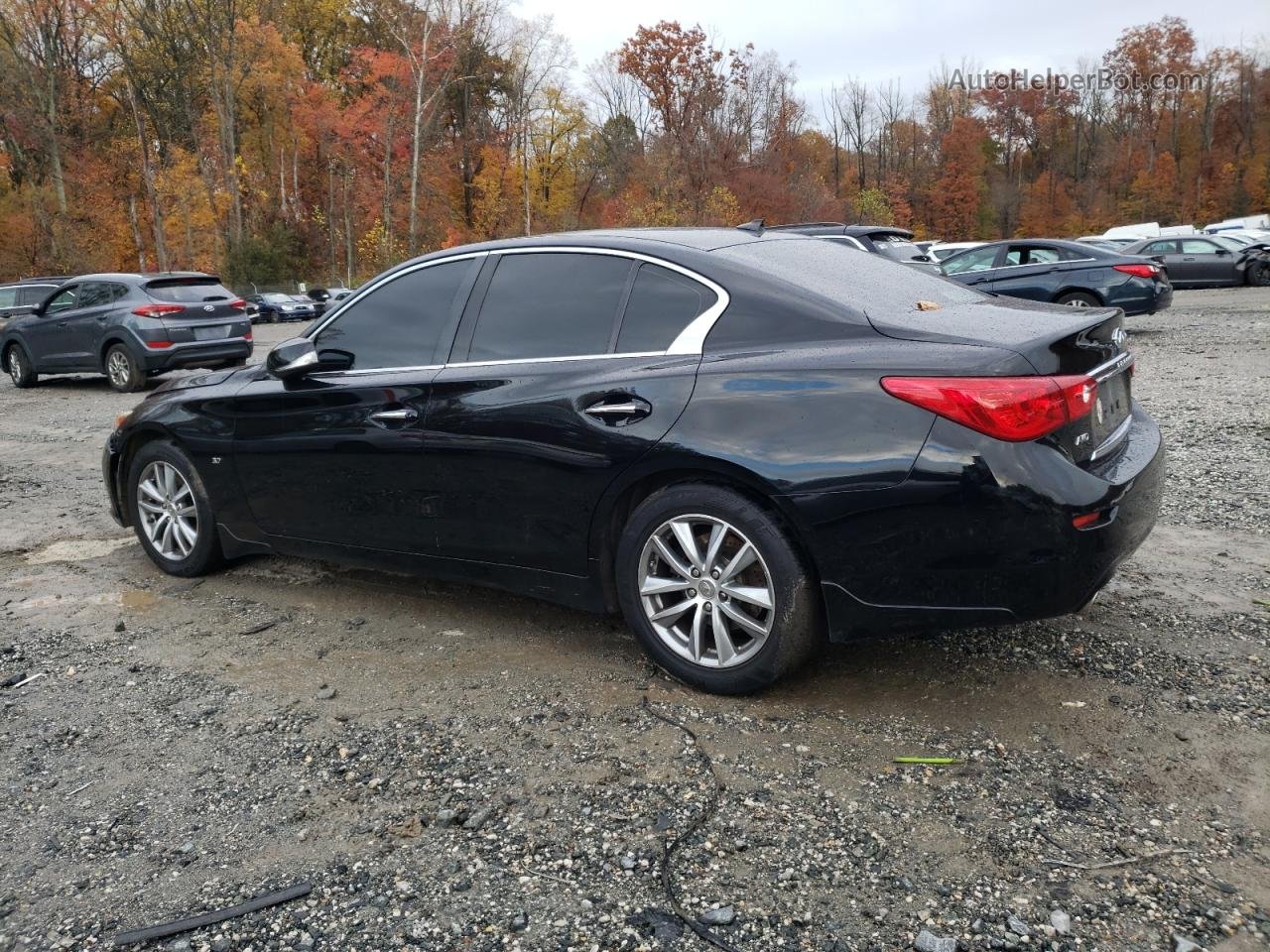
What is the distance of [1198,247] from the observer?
26.7 meters

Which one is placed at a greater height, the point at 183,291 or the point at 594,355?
the point at 183,291

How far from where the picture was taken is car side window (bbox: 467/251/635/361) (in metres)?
3.88

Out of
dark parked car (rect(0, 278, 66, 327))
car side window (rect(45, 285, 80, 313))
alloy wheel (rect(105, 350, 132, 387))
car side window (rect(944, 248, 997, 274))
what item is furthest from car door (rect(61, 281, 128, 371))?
car side window (rect(944, 248, 997, 274))

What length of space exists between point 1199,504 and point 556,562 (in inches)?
157

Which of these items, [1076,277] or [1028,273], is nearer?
[1076,277]

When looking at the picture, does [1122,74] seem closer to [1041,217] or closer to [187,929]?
[1041,217]

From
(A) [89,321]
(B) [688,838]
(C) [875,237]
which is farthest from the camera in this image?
(A) [89,321]

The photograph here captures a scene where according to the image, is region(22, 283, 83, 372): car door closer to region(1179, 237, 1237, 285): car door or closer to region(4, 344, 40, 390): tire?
region(4, 344, 40, 390): tire

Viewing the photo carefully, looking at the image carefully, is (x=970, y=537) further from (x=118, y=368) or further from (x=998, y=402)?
(x=118, y=368)

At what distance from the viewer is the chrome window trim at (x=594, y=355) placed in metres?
3.62

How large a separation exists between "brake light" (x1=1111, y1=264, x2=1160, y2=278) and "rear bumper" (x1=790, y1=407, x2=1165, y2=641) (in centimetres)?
1377

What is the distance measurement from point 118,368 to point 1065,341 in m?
14.3

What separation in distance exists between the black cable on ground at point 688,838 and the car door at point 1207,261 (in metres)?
27.9

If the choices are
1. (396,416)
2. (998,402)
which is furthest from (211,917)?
(998,402)
